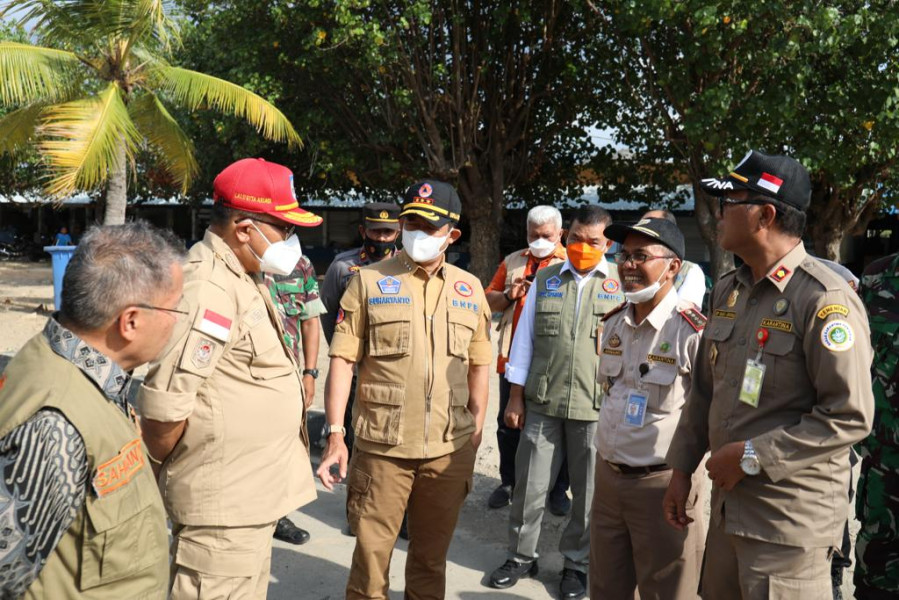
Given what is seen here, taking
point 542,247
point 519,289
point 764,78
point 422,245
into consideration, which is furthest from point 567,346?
point 764,78

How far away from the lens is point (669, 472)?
3.14 m

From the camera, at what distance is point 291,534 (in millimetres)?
4715

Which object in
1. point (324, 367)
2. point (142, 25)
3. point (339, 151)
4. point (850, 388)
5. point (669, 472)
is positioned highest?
point (142, 25)

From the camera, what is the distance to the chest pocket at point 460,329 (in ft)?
11.3

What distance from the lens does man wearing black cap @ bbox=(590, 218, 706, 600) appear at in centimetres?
307

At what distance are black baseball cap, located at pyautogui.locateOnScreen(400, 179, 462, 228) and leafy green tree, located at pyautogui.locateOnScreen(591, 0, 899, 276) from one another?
30.3 ft

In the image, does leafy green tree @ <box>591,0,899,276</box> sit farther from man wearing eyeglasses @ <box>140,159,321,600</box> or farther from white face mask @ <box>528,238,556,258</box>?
man wearing eyeglasses @ <box>140,159,321,600</box>

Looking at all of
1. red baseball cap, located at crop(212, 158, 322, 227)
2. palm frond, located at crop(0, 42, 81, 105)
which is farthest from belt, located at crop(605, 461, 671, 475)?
palm frond, located at crop(0, 42, 81, 105)

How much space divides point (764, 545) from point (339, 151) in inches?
576

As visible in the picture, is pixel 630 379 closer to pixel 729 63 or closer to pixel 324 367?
pixel 324 367

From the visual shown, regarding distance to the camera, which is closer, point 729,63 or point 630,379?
point 630,379

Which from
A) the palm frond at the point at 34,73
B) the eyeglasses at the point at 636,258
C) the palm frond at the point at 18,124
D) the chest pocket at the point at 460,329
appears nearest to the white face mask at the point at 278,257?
the chest pocket at the point at 460,329

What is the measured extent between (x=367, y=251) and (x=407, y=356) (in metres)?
2.29

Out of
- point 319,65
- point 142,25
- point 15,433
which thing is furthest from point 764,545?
point 319,65
